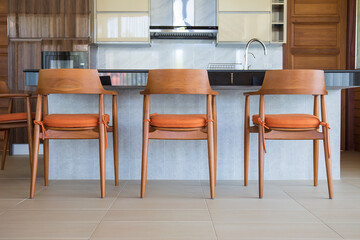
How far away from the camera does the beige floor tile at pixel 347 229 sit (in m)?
1.66

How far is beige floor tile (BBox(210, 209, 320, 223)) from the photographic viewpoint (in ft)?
6.26

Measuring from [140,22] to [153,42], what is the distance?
0.49 meters

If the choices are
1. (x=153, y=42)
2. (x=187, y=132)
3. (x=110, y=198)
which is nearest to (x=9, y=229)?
(x=110, y=198)

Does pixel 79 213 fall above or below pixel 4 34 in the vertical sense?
below

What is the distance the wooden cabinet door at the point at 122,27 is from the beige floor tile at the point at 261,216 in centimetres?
322

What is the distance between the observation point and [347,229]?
5.78 ft

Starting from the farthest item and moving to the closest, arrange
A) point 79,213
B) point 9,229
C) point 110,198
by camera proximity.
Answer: point 110,198 → point 79,213 → point 9,229

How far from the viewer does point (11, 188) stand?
2.71 m

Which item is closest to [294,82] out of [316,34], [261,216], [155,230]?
[261,216]

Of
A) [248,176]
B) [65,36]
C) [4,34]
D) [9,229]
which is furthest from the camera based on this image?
[4,34]

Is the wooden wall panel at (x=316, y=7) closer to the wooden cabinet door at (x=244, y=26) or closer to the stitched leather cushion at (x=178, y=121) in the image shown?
the wooden cabinet door at (x=244, y=26)

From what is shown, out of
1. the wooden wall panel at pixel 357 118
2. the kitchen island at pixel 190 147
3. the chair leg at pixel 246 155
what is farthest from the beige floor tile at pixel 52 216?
the wooden wall panel at pixel 357 118

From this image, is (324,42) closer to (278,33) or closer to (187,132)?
(278,33)

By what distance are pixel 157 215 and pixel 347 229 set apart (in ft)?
3.23
